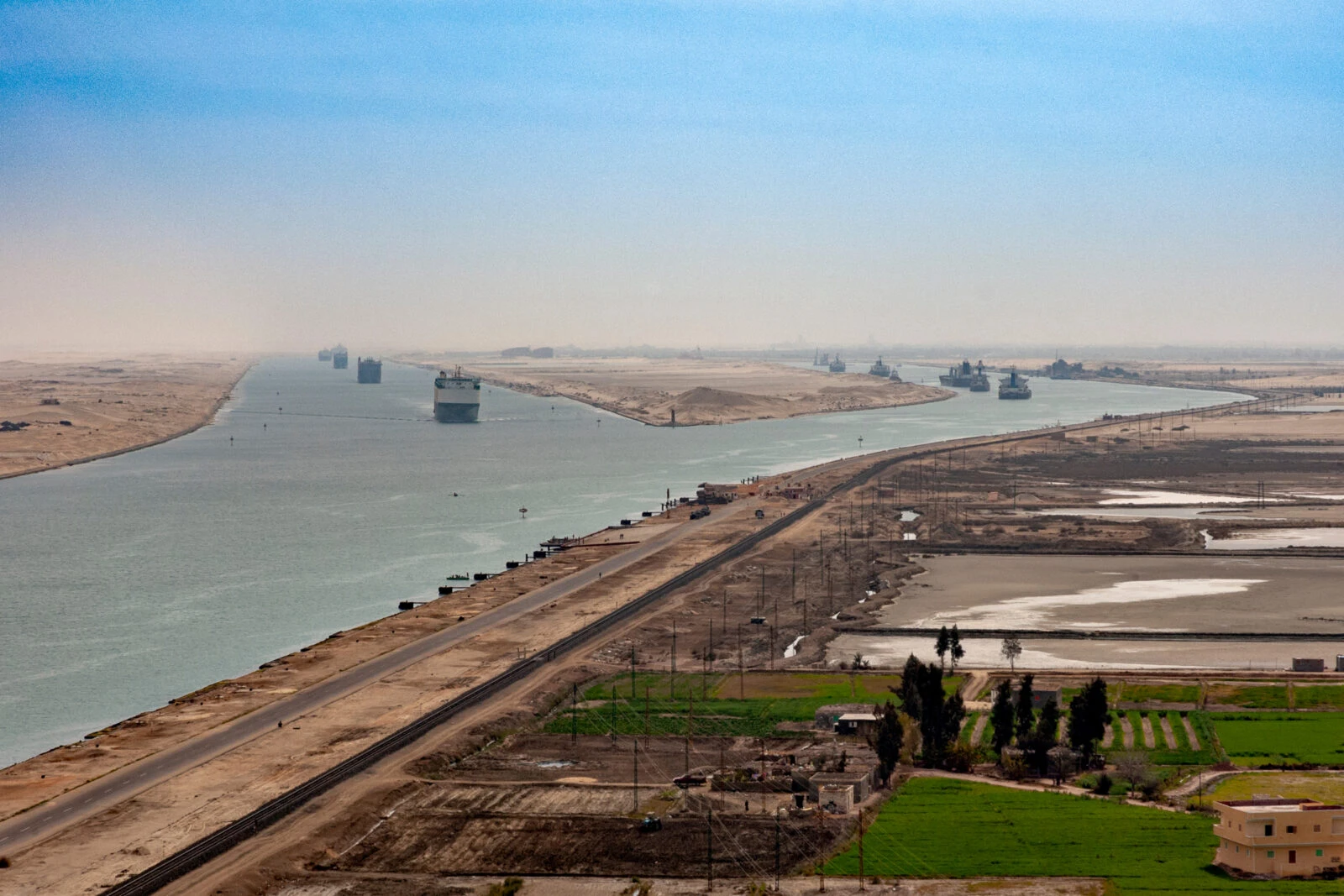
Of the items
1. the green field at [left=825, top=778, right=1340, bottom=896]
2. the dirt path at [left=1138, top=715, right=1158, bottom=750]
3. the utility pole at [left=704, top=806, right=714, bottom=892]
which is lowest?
the utility pole at [left=704, top=806, right=714, bottom=892]

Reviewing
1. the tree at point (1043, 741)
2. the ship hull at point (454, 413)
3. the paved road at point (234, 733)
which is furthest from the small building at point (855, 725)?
the ship hull at point (454, 413)

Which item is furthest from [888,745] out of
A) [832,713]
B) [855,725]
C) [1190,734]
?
[1190,734]

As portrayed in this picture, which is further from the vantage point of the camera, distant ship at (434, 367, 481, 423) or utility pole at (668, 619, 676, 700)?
distant ship at (434, 367, 481, 423)

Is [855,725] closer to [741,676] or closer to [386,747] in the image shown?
[741,676]

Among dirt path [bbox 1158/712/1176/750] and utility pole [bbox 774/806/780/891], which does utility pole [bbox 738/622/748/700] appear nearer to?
utility pole [bbox 774/806/780/891]

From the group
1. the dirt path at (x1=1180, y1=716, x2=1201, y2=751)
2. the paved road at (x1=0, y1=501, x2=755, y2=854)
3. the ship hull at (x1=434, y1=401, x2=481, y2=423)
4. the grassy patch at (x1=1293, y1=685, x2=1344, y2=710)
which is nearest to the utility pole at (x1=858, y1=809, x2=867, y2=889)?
the dirt path at (x1=1180, y1=716, x2=1201, y2=751)

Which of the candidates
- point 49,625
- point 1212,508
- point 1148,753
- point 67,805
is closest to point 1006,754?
point 1148,753

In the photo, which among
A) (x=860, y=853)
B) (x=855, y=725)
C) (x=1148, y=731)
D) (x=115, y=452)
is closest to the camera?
(x=860, y=853)

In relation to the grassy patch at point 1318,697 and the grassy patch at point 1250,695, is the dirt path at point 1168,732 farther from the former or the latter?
the grassy patch at point 1318,697
